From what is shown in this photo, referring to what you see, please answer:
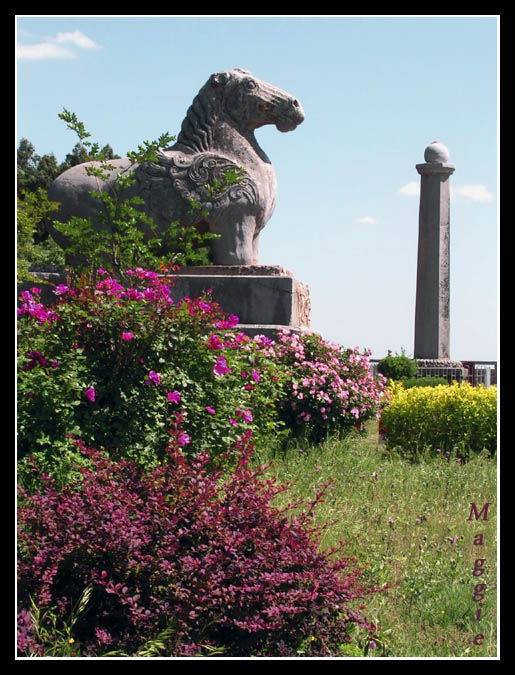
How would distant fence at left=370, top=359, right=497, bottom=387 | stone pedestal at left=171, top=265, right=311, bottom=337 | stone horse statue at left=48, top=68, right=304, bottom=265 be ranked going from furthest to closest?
1. distant fence at left=370, top=359, right=497, bottom=387
2. stone horse statue at left=48, top=68, right=304, bottom=265
3. stone pedestal at left=171, top=265, right=311, bottom=337

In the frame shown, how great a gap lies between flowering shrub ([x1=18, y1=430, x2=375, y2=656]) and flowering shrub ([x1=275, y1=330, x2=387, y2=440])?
4.19m

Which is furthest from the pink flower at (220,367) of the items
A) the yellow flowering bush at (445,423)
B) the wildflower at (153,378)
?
the yellow flowering bush at (445,423)

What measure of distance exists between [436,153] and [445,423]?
12.6m

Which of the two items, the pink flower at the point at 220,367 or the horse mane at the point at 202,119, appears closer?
the pink flower at the point at 220,367

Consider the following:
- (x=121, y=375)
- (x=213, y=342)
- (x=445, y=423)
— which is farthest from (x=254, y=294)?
(x=121, y=375)

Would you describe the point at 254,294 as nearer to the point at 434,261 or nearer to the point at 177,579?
the point at 177,579

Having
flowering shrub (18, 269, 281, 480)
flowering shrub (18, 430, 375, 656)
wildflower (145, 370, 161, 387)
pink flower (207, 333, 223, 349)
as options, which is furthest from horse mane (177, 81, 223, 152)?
flowering shrub (18, 430, 375, 656)

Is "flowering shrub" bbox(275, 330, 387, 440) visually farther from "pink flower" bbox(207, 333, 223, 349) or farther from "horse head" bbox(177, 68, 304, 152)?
"horse head" bbox(177, 68, 304, 152)

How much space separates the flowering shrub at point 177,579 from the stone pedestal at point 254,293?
5.10 metres

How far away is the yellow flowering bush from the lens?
7.64 meters

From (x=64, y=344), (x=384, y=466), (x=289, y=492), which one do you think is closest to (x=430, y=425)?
(x=384, y=466)

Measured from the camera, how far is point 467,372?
19.4 m

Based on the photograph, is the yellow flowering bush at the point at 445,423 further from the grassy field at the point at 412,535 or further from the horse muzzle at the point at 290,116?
the horse muzzle at the point at 290,116

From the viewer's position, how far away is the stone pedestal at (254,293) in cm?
847
